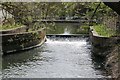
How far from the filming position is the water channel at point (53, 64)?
10312mm

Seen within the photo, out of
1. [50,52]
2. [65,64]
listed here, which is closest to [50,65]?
[65,64]

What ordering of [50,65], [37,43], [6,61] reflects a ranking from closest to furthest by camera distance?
[50,65] < [6,61] < [37,43]

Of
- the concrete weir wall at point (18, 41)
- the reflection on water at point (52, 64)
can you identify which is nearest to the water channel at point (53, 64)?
the reflection on water at point (52, 64)

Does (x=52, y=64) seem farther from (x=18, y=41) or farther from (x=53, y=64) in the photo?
(x=18, y=41)

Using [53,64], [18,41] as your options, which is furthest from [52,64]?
[18,41]

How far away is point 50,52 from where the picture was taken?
15258 mm

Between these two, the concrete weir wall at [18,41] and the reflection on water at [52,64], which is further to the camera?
the concrete weir wall at [18,41]

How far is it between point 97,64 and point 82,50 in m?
3.99

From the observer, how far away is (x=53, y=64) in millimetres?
12125

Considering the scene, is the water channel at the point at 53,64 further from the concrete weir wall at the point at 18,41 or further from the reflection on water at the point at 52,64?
the concrete weir wall at the point at 18,41

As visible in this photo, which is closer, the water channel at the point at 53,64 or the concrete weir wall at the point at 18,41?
the water channel at the point at 53,64

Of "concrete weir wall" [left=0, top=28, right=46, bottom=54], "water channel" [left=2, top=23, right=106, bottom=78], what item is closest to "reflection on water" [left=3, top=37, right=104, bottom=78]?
"water channel" [left=2, top=23, right=106, bottom=78]

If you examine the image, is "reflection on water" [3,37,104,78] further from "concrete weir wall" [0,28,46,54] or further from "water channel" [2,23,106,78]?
"concrete weir wall" [0,28,46,54]

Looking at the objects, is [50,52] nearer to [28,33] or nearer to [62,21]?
[28,33]
